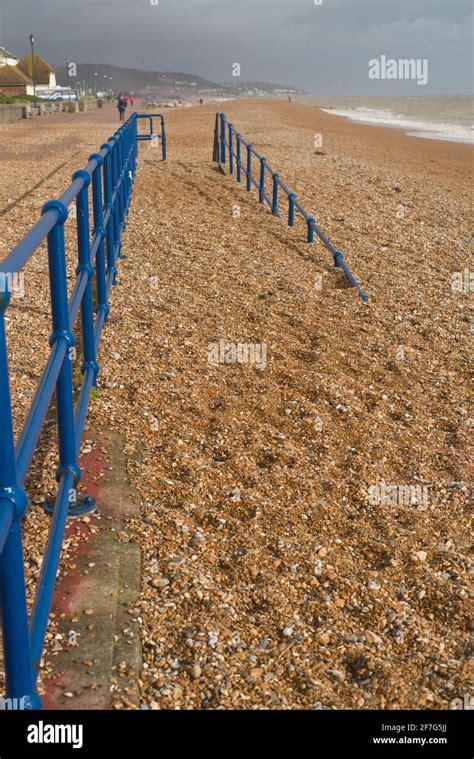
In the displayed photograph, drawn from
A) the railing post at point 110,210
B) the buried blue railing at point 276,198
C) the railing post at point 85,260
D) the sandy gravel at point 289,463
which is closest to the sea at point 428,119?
the buried blue railing at point 276,198

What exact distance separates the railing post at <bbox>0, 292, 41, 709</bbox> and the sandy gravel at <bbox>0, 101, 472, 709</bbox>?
56 cm

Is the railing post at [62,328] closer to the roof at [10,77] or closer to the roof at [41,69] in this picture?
the roof at [10,77]

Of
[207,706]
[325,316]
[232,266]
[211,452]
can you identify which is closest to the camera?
[207,706]

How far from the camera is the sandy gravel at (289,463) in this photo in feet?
9.09

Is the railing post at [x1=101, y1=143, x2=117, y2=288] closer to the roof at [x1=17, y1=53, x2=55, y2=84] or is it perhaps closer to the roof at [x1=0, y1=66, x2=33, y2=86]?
the roof at [x1=0, y1=66, x2=33, y2=86]

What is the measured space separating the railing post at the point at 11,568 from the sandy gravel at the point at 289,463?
1.84 ft

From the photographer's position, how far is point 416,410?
5020 millimetres

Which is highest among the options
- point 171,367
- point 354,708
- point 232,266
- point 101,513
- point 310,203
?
point 310,203

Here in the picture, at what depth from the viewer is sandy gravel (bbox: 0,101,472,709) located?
277 centimetres

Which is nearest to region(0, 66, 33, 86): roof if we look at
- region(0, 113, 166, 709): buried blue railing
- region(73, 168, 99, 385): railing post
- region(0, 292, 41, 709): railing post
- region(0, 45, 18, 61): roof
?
region(0, 45, 18, 61): roof

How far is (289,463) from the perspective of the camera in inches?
166
